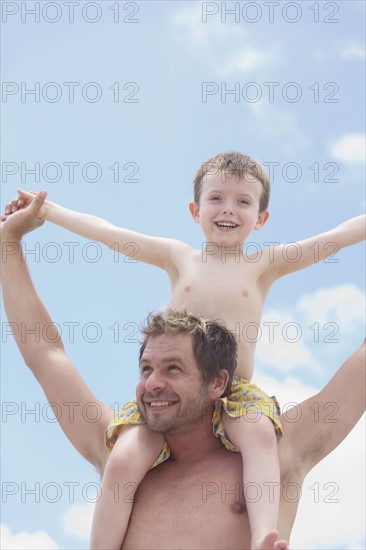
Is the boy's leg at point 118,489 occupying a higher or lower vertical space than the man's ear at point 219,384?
lower

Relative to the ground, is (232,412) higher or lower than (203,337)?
lower

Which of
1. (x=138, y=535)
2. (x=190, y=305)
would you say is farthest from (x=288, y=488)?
(x=190, y=305)

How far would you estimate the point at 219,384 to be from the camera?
4.46 m

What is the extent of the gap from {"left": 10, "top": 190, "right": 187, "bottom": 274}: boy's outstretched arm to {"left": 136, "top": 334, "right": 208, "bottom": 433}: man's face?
96 cm

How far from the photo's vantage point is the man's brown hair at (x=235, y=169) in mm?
5125

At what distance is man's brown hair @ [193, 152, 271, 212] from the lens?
5.12 metres

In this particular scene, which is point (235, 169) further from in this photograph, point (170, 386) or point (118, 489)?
point (118, 489)

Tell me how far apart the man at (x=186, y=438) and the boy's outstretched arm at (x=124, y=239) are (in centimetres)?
71

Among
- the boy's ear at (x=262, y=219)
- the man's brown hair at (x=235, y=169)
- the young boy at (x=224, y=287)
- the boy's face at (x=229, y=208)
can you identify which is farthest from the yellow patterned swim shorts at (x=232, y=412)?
the man's brown hair at (x=235, y=169)

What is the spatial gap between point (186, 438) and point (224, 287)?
0.97 meters

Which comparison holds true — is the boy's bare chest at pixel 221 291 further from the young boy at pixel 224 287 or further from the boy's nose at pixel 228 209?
the boy's nose at pixel 228 209

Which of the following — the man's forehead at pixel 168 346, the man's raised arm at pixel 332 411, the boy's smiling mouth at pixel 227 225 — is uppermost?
the boy's smiling mouth at pixel 227 225

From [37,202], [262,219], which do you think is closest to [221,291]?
[262,219]

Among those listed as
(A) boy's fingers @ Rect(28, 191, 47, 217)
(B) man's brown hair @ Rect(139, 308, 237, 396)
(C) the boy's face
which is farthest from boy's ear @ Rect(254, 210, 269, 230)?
(A) boy's fingers @ Rect(28, 191, 47, 217)
